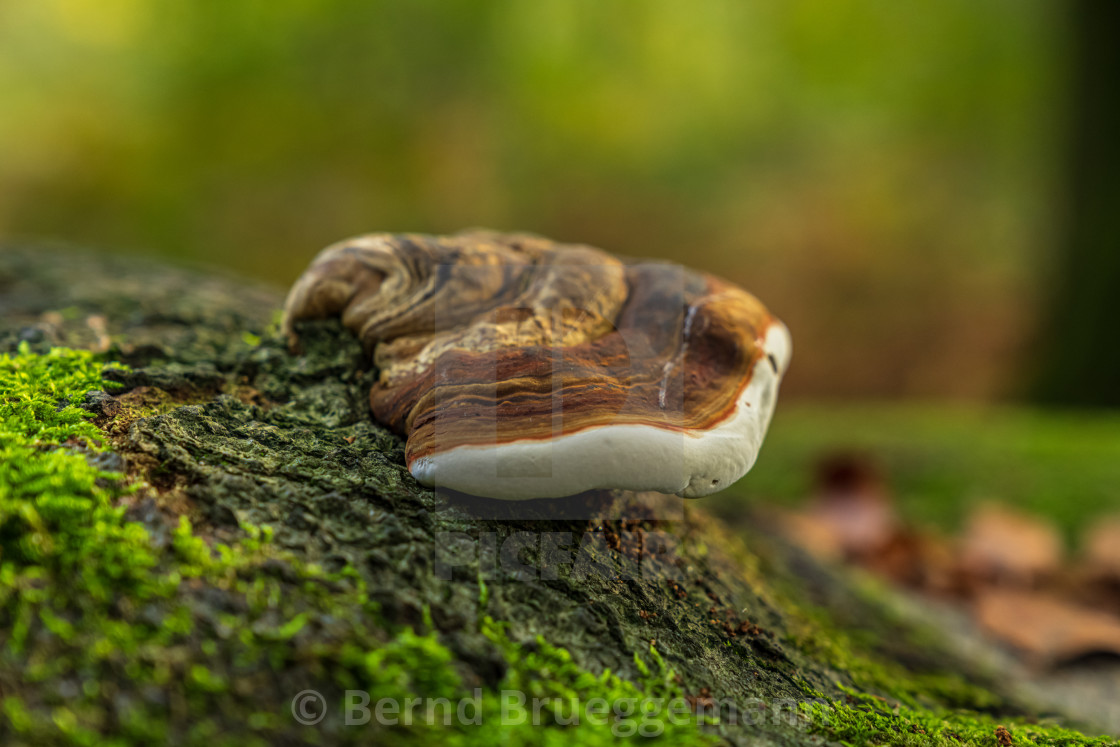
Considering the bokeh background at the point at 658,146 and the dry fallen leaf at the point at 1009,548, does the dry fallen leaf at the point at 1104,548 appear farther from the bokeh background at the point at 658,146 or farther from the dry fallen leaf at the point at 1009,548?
the bokeh background at the point at 658,146

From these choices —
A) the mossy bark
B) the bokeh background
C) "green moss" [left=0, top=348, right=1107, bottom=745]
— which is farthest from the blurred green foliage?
"green moss" [left=0, top=348, right=1107, bottom=745]

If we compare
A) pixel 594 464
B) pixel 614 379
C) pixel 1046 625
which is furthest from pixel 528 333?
pixel 1046 625

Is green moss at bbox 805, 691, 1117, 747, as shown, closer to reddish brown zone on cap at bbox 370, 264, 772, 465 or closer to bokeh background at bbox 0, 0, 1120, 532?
reddish brown zone on cap at bbox 370, 264, 772, 465

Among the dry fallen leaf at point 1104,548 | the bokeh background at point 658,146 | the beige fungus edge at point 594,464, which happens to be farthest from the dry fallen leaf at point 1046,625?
the bokeh background at point 658,146

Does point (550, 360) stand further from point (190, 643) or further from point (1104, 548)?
point (1104, 548)

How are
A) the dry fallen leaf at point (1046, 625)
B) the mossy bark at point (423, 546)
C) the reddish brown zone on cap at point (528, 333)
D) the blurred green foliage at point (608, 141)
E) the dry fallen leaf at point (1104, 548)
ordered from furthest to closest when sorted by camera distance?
1. the blurred green foliage at point (608, 141)
2. the dry fallen leaf at point (1104, 548)
3. the dry fallen leaf at point (1046, 625)
4. the reddish brown zone on cap at point (528, 333)
5. the mossy bark at point (423, 546)

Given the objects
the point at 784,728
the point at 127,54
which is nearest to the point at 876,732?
the point at 784,728

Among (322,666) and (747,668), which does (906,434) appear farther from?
(322,666)
